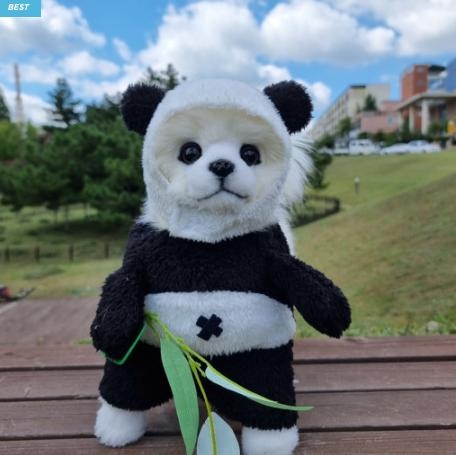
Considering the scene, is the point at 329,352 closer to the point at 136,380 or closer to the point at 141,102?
the point at 136,380

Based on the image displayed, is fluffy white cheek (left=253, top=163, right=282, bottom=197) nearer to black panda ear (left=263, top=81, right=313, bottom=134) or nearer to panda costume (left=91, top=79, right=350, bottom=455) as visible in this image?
panda costume (left=91, top=79, right=350, bottom=455)

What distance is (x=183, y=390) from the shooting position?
719 mm

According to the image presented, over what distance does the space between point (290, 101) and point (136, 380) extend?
55 centimetres

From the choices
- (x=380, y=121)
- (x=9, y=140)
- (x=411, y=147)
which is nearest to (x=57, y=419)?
(x=411, y=147)

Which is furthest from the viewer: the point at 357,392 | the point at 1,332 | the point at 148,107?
the point at 1,332

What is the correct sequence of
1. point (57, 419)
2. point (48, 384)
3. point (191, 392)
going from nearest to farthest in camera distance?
point (191, 392) < point (57, 419) < point (48, 384)

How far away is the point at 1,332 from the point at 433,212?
438 cm

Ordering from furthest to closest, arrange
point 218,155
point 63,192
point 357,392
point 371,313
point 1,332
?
point 63,192, point 1,332, point 371,313, point 357,392, point 218,155

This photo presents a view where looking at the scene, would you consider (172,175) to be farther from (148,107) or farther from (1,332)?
(1,332)

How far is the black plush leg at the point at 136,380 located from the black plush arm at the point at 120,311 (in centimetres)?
8

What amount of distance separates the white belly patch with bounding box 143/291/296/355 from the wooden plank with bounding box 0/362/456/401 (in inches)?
15.6

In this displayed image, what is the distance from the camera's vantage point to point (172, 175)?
2.56 feet

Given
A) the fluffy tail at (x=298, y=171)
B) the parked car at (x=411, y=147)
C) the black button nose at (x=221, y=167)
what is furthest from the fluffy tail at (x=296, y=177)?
the parked car at (x=411, y=147)

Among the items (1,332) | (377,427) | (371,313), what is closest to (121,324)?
(377,427)
